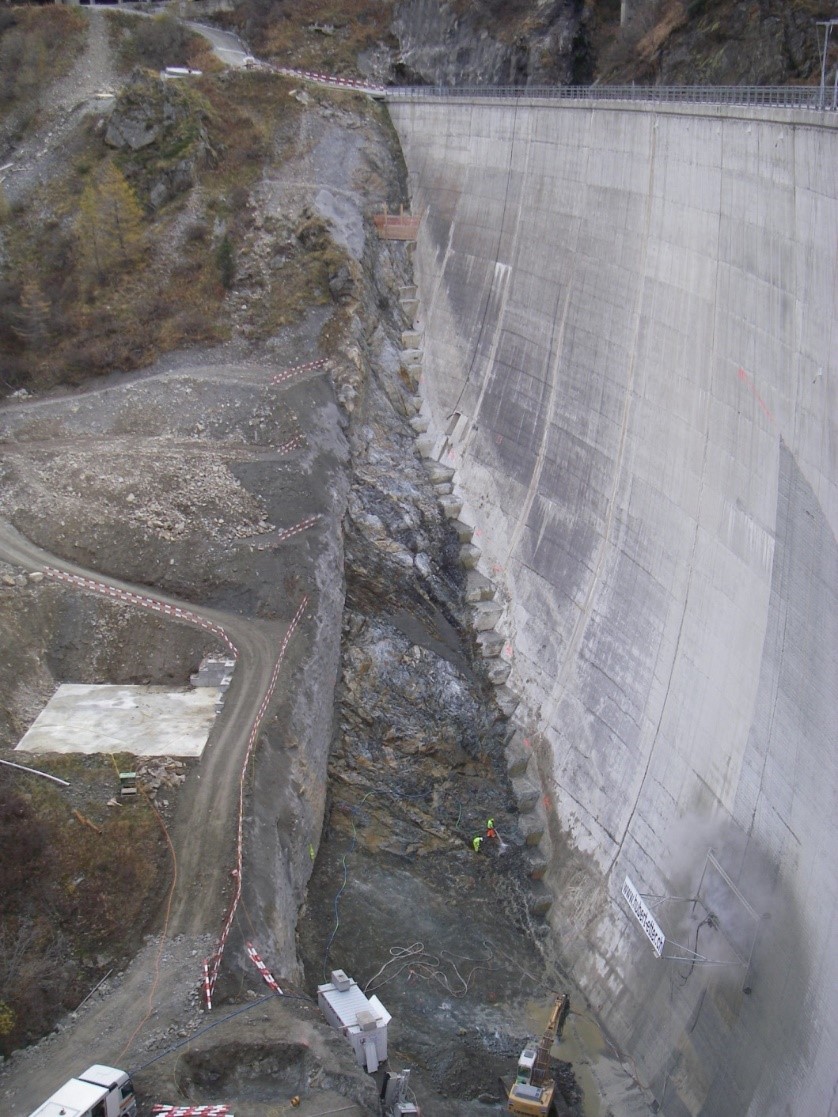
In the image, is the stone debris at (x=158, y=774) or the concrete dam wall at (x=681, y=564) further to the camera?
the stone debris at (x=158, y=774)

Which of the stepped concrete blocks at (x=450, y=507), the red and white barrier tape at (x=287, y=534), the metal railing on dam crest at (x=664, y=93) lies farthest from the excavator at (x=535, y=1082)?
the metal railing on dam crest at (x=664, y=93)

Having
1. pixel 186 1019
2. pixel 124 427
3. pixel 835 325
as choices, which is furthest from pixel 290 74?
pixel 186 1019

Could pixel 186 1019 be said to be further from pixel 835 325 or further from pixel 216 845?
pixel 835 325

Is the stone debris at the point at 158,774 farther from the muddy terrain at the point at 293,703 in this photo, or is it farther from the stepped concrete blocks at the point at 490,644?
the stepped concrete blocks at the point at 490,644

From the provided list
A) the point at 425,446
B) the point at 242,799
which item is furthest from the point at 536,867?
the point at 425,446

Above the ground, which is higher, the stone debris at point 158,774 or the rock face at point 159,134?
the rock face at point 159,134

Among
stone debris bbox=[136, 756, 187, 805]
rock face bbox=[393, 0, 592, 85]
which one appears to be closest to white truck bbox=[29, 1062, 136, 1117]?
stone debris bbox=[136, 756, 187, 805]

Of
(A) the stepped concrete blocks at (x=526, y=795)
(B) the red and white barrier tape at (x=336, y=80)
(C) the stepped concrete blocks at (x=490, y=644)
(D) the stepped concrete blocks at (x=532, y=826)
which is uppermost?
(B) the red and white barrier tape at (x=336, y=80)
